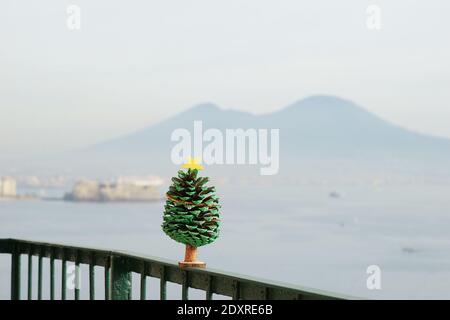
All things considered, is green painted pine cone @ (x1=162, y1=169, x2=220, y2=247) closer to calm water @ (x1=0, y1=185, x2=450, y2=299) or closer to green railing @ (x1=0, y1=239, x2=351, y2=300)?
green railing @ (x1=0, y1=239, x2=351, y2=300)

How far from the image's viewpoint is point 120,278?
3.51m

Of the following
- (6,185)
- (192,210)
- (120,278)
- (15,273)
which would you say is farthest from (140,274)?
(6,185)

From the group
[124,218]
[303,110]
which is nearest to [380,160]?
[303,110]

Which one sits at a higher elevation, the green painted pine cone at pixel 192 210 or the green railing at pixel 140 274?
the green painted pine cone at pixel 192 210

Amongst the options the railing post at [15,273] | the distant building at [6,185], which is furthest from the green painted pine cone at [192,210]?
the distant building at [6,185]

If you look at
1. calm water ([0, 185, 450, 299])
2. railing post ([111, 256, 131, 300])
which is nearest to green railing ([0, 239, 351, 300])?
railing post ([111, 256, 131, 300])

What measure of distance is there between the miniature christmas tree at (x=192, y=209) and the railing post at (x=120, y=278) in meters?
0.28

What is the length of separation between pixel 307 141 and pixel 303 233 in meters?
5.10

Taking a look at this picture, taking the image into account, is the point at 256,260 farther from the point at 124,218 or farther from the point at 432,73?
the point at 432,73

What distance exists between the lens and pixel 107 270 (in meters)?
3.57

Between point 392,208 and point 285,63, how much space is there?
1141 centimetres

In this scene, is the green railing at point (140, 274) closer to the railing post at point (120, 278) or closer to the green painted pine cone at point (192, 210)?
the railing post at point (120, 278)

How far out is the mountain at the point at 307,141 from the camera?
2279 inches

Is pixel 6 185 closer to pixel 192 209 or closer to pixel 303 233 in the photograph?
pixel 303 233
